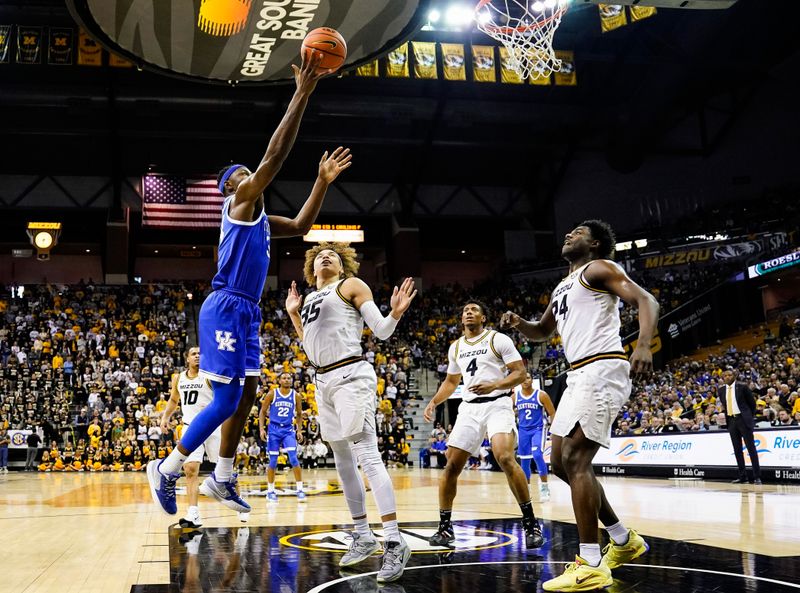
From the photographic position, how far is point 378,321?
475 centimetres

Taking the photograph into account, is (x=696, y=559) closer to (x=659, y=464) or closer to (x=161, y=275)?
(x=659, y=464)

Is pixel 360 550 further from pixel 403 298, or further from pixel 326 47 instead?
pixel 326 47

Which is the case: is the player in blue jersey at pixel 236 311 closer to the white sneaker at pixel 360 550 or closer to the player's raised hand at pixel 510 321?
the white sneaker at pixel 360 550

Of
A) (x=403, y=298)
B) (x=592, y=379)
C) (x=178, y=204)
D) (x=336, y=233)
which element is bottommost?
(x=592, y=379)

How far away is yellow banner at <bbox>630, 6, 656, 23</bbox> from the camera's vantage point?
2341 centimetres

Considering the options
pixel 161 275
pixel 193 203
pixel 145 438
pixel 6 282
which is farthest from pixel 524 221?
pixel 6 282

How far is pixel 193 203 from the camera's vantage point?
96.6 feet

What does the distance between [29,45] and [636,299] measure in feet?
82.3

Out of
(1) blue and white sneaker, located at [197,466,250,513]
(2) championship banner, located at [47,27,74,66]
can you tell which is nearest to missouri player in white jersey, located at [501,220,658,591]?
(1) blue and white sneaker, located at [197,466,250,513]

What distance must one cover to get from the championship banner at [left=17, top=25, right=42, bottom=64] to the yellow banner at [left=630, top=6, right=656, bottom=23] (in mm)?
19000

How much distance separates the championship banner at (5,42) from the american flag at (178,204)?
6.83 m

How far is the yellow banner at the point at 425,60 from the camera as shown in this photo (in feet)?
84.9

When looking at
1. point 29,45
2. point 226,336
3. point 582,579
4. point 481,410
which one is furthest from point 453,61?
point 582,579

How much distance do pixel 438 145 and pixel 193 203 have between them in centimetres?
1003
